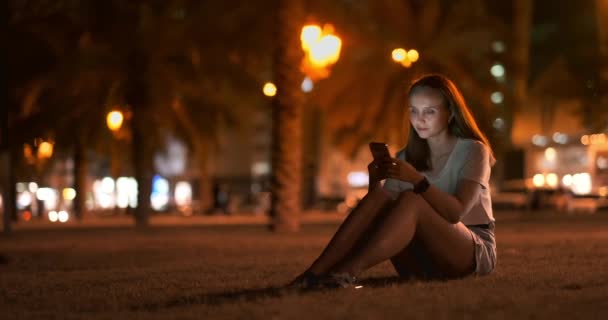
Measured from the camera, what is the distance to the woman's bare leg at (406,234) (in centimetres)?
636

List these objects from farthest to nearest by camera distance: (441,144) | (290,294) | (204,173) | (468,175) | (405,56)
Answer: (204,173), (405,56), (441,144), (468,175), (290,294)

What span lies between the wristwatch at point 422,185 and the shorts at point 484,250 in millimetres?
666

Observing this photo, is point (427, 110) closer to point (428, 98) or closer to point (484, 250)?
point (428, 98)

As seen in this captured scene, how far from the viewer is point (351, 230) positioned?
21.4ft

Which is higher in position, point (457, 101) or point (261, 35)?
point (261, 35)

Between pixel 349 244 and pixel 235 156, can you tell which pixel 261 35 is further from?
pixel 235 156

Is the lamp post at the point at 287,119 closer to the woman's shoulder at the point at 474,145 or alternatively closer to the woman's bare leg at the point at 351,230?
the woman's shoulder at the point at 474,145

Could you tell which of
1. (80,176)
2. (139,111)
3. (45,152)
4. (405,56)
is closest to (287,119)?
(139,111)

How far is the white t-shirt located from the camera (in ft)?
21.8

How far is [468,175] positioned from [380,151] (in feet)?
2.38

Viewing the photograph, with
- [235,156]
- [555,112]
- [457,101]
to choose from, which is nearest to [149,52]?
[457,101]

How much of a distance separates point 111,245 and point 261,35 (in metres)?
13.5

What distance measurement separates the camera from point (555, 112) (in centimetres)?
6100

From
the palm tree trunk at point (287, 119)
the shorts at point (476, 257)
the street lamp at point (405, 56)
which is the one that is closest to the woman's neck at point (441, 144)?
the shorts at point (476, 257)
